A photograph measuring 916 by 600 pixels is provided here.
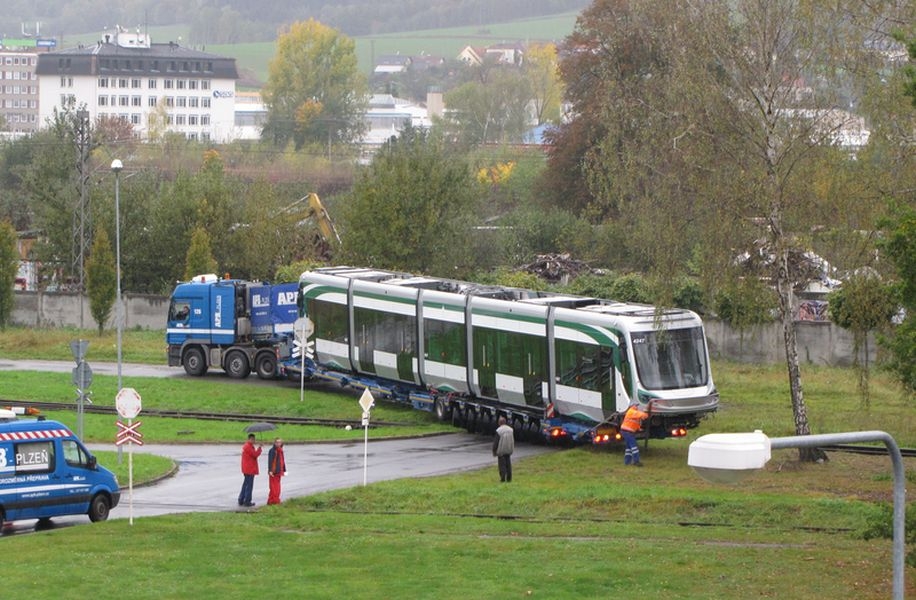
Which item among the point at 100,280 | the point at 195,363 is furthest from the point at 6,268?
the point at 195,363

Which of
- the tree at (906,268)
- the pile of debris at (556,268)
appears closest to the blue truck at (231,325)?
the pile of debris at (556,268)

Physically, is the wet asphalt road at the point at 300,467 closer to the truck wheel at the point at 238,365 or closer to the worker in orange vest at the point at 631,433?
the worker in orange vest at the point at 631,433

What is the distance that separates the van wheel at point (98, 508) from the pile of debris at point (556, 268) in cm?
4174

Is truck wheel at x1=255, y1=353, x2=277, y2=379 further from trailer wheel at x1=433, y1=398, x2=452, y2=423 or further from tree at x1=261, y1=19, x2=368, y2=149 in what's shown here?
tree at x1=261, y1=19, x2=368, y2=149

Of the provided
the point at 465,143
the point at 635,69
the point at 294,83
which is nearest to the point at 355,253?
the point at 635,69

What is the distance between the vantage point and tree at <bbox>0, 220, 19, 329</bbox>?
207ft

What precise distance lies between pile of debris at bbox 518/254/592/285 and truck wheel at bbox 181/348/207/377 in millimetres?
21616

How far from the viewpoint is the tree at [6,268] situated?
63.1 metres

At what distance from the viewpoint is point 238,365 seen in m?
49.7

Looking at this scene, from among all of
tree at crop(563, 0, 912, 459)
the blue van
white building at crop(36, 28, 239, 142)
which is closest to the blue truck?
tree at crop(563, 0, 912, 459)

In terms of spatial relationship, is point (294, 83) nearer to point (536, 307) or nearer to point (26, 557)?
point (536, 307)

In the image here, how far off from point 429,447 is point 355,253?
23431 millimetres

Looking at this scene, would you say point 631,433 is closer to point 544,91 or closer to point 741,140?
point 741,140

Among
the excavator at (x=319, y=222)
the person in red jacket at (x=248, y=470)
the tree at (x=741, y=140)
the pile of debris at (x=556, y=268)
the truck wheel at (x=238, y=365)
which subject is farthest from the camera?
the excavator at (x=319, y=222)
